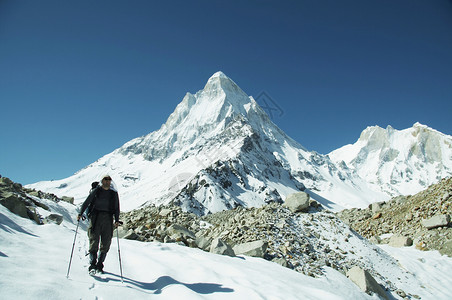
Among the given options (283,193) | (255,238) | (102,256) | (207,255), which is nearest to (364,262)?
(255,238)

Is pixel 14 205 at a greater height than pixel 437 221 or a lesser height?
lesser

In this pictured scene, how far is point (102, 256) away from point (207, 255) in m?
3.69

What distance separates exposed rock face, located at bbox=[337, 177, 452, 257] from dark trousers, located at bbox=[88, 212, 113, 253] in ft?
65.3

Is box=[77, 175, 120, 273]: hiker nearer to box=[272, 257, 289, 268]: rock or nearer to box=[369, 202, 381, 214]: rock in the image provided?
box=[272, 257, 289, 268]: rock

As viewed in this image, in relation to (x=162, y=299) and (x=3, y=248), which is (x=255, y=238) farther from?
(x=3, y=248)

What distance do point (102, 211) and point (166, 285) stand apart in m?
2.62

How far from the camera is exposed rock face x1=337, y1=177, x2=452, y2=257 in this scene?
1731 centimetres

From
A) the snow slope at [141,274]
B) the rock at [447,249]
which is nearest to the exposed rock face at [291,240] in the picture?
the snow slope at [141,274]

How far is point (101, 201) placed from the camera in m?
6.71

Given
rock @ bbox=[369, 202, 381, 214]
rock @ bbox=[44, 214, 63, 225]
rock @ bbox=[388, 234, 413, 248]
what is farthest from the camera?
rock @ bbox=[369, 202, 381, 214]

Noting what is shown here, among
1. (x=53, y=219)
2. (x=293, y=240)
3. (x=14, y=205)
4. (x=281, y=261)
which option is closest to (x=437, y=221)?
(x=293, y=240)

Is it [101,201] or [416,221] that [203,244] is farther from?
[416,221]

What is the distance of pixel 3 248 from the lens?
595 centimetres

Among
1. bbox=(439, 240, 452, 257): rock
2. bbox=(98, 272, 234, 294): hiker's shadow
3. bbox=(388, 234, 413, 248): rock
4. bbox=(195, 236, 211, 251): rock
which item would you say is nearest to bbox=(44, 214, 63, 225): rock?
bbox=(195, 236, 211, 251): rock
